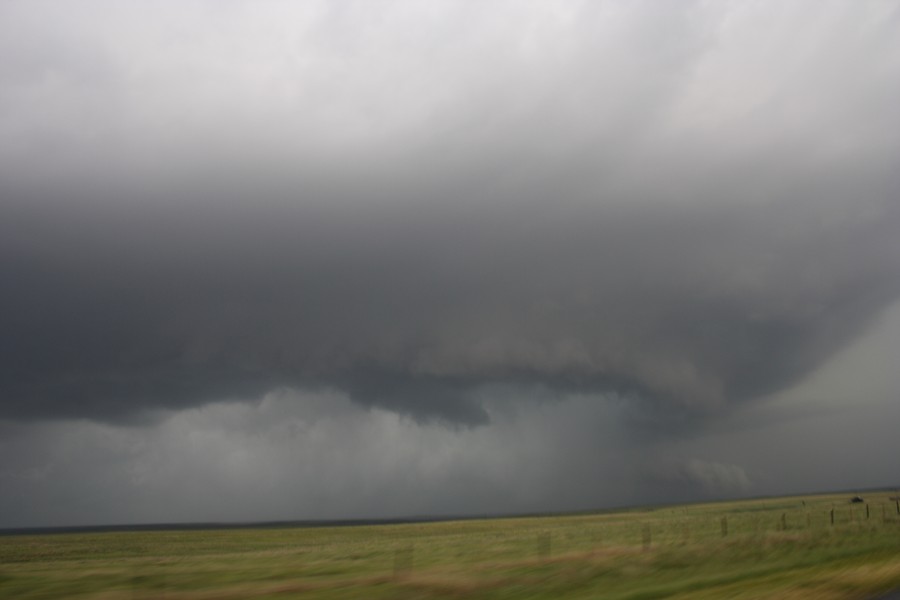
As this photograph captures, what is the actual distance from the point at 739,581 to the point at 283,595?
57.5 feet

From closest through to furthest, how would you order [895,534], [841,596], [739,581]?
[841,596], [739,581], [895,534]

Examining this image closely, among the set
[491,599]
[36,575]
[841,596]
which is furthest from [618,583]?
[36,575]

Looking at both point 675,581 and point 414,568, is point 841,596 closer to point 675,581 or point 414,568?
point 675,581

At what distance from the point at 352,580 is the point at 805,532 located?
3468 centimetres

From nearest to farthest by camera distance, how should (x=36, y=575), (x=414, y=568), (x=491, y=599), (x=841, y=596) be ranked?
1. (x=841, y=596)
2. (x=491, y=599)
3. (x=36, y=575)
4. (x=414, y=568)

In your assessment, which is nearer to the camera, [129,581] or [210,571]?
[129,581]

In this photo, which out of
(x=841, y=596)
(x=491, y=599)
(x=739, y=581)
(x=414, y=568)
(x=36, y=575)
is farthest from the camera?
(x=414, y=568)

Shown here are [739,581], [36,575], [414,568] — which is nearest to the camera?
[739,581]

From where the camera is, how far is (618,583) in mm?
29406

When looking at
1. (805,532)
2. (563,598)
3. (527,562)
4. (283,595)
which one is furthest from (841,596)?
(805,532)

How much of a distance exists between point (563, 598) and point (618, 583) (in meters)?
4.44

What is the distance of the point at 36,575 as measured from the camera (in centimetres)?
3195

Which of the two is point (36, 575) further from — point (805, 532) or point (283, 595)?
point (805, 532)

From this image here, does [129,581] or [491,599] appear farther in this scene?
[129,581]
